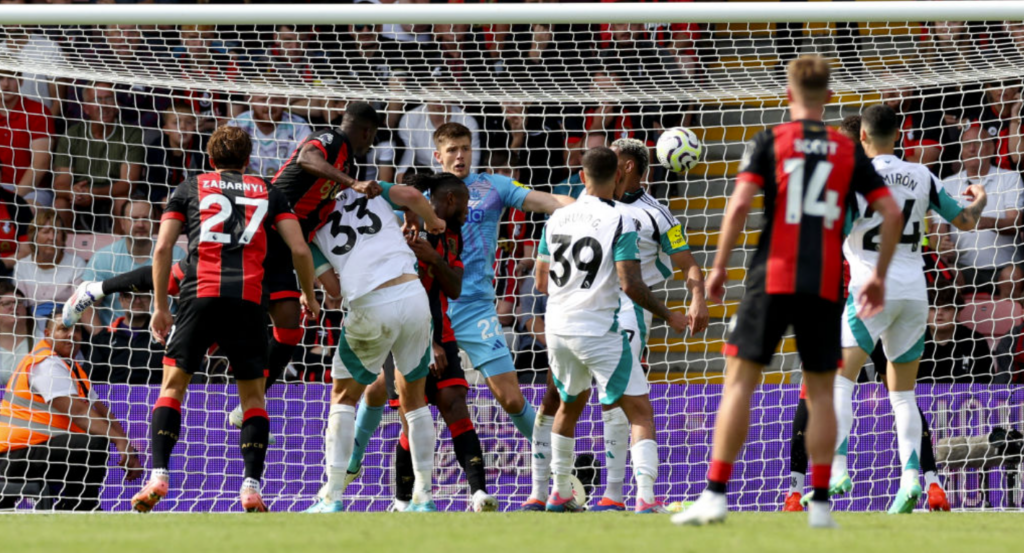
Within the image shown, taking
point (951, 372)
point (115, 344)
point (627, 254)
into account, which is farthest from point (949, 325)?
point (115, 344)

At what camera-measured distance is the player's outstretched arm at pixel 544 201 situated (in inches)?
302

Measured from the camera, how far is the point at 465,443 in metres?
7.21

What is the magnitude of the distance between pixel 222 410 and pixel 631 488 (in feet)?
9.77

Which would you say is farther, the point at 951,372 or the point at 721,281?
the point at 951,372

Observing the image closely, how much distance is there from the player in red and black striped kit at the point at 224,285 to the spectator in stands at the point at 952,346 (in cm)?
510

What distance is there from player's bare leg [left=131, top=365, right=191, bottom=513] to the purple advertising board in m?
2.46

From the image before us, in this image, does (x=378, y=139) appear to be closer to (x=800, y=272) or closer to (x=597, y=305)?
(x=597, y=305)

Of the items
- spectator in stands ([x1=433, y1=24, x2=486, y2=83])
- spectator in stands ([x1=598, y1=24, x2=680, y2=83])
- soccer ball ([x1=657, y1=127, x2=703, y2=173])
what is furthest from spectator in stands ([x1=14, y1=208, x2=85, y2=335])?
soccer ball ([x1=657, y1=127, x2=703, y2=173])

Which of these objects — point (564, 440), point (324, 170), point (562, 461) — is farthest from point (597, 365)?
point (324, 170)

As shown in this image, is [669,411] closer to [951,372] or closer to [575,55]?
[951,372]

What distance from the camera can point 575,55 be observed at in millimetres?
9641

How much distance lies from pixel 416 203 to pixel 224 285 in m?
1.22

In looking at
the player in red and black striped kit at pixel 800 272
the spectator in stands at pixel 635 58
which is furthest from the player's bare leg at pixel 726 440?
the spectator in stands at pixel 635 58

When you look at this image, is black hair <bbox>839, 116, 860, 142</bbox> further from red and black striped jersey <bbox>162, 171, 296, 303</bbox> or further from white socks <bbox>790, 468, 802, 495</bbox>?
red and black striped jersey <bbox>162, 171, 296, 303</bbox>
